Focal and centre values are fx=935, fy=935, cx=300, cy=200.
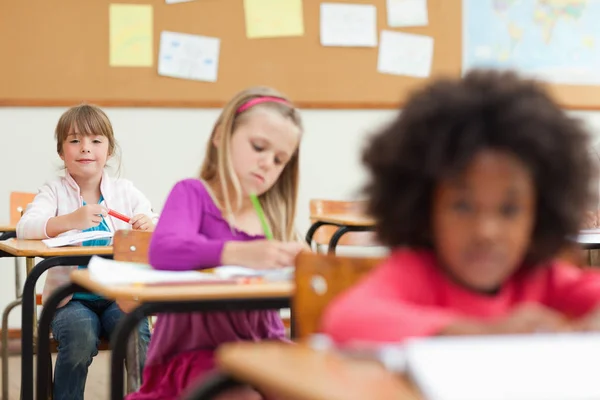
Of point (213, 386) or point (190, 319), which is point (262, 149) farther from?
point (213, 386)

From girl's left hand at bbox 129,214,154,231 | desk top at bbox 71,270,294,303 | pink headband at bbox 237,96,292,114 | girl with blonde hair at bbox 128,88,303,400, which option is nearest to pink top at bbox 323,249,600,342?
desk top at bbox 71,270,294,303

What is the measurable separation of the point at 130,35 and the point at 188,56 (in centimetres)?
28

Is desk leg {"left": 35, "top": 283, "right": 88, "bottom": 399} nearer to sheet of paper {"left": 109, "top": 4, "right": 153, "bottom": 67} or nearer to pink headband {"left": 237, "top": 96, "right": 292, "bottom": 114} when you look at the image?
pink headband {"left": 237, "top": 96, "right": 292, "bottom": 114}

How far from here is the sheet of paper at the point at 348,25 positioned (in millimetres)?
4551

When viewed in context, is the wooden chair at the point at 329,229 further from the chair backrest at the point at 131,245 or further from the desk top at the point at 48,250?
the chair backrest at the point at 131,245

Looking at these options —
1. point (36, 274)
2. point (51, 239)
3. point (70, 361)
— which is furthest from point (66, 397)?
point (36, 274)

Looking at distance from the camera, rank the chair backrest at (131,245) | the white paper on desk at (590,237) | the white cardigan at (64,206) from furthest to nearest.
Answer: the white cardigan at (64,206) < the white paper on desk at (590,237) < the chair backrest at (131,245)

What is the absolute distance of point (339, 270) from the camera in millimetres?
1237

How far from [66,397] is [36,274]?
0.65 metres

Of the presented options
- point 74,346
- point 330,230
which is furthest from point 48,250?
point 330,230

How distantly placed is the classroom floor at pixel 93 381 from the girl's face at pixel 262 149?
1.60 m

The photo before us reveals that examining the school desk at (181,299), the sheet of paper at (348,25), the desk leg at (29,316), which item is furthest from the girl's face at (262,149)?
the sheet of paper at (348,25)

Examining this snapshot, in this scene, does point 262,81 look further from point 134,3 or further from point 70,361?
point 70,361

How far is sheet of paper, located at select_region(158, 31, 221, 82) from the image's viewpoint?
14.3 feet
